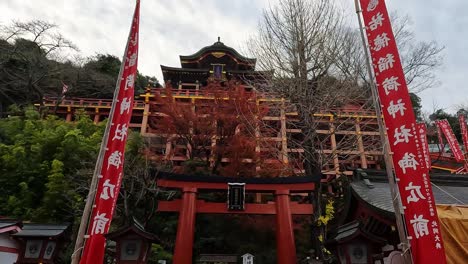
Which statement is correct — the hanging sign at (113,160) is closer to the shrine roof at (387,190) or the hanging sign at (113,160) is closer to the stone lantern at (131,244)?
the stone lantern at (131,244)

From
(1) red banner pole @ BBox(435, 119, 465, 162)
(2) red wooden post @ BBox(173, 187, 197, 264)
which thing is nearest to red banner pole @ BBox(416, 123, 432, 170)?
(2) red wooden post @ BBox(173, 187, 197, 264)

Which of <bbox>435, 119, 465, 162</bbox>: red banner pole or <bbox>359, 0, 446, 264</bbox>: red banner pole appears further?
<bbox>435, 119, 465, 162</bbox>: red banner pole

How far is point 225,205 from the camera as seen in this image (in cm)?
954

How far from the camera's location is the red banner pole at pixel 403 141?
11.8 ft

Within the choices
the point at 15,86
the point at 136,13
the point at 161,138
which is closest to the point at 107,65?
the point at 15,86

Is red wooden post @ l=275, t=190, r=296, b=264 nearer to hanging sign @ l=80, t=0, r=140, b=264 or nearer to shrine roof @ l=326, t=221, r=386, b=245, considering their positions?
shrine roof @ l=326, t=221, r=386, b=245

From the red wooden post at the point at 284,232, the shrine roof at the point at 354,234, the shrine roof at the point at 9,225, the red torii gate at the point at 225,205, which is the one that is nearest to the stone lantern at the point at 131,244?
the shrine roof at the point at 9,225

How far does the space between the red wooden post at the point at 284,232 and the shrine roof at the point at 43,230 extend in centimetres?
562

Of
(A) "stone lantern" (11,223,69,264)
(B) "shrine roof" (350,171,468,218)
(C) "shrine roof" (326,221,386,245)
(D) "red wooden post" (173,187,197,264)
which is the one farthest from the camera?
(D) "red wooden post" (173,187,197,264)

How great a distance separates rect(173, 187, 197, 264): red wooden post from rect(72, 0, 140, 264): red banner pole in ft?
14.9

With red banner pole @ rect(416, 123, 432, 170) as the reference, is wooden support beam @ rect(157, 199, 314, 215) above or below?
below

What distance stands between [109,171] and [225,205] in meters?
5.35

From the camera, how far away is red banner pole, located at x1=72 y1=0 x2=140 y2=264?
4.20 m

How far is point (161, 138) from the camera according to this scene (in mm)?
18172
